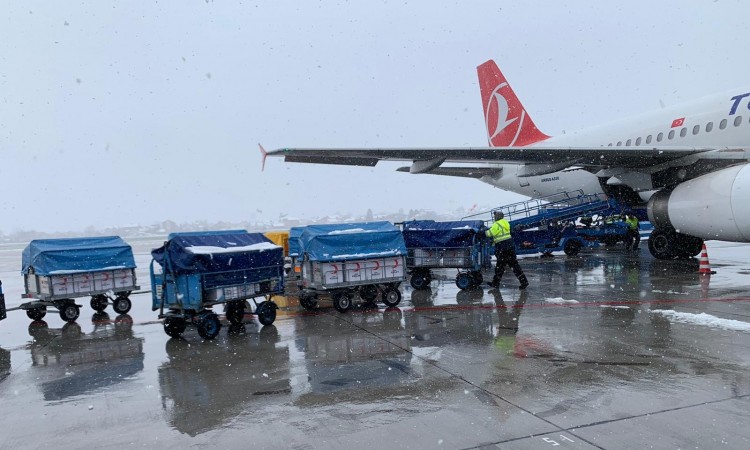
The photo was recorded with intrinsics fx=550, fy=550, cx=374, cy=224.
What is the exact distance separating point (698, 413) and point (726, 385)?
93cm

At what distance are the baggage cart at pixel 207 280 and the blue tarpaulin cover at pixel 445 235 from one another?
14.0ft

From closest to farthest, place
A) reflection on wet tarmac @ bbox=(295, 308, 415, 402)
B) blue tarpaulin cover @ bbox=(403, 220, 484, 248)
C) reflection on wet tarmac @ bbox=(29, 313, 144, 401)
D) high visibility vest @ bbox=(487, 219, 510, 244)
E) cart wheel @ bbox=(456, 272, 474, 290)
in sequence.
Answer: reflection on wet tarmac @ bbox=(295, 308, 415, 402) < reflection on wet tarmac @ bbox=(29, 313, 144, 401) < high visibility vest @ bbox=(487, 219, 510, 244) < blue tarpaulin cover @ bbox=(403, 220, 484, 248) < cart wheel @ bbox=(456, 272, 474, 290)

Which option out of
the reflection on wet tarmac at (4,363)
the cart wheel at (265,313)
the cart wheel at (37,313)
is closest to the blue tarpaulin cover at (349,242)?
the cart wheel at (265,313)

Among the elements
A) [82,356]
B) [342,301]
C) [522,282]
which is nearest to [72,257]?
[82,356]

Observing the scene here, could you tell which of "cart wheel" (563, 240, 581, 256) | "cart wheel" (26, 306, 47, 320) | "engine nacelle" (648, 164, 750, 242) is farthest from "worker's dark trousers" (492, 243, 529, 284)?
"cart wheel" (26, 306, 47, 320)

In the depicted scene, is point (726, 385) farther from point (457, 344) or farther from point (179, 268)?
point (179, 268)

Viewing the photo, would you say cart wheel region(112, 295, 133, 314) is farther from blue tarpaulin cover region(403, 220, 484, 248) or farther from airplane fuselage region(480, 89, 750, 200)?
airplane fuselage region(480, 89, 750, 200)

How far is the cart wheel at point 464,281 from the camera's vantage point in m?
12.5

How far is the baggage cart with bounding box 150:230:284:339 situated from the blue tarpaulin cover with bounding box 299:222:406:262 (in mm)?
1078

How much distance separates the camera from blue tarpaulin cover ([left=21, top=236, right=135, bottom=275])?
10.6 meters

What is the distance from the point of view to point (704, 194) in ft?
43.0

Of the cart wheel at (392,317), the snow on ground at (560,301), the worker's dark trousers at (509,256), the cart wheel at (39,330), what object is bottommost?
the snow on ground at (560,301)

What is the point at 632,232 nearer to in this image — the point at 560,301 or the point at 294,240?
the point at 560,301

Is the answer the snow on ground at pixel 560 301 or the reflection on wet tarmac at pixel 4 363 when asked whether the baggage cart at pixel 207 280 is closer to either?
the reflection on wet tarmac at pixel 4 363
